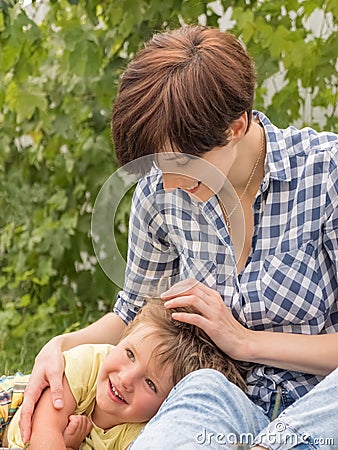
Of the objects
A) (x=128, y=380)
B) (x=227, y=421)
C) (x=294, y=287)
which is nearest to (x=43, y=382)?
(x=128, y=380)

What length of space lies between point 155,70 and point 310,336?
0.55m

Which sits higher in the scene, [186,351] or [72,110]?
[72,110]

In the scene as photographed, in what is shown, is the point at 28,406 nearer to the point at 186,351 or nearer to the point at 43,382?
the point at 43,382

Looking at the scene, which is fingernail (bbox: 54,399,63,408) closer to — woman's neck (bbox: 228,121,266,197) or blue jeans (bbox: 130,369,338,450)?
blue jeans (bbox: 130,369,338,450)

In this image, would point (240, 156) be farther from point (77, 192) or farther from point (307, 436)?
point (77, 192)

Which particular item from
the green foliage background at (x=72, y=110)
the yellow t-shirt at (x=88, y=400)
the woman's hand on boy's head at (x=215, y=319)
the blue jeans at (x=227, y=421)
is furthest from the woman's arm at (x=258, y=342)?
the green foliage background at (x=72, y=110)

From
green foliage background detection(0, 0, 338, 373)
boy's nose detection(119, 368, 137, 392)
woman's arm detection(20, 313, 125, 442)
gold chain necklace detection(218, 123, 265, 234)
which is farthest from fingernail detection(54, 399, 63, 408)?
green foliage background detection(0, 0, 338, 373)

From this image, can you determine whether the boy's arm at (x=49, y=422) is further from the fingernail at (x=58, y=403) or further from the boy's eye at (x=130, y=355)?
the boy's eye at (x=130, y=355)

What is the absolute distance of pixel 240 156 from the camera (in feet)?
5.59

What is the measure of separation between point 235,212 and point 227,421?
1.35 feet

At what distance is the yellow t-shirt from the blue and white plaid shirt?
24cm

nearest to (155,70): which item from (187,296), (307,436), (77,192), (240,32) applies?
(187,296)

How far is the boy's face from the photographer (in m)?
1.68

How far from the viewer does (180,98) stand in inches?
60.1
